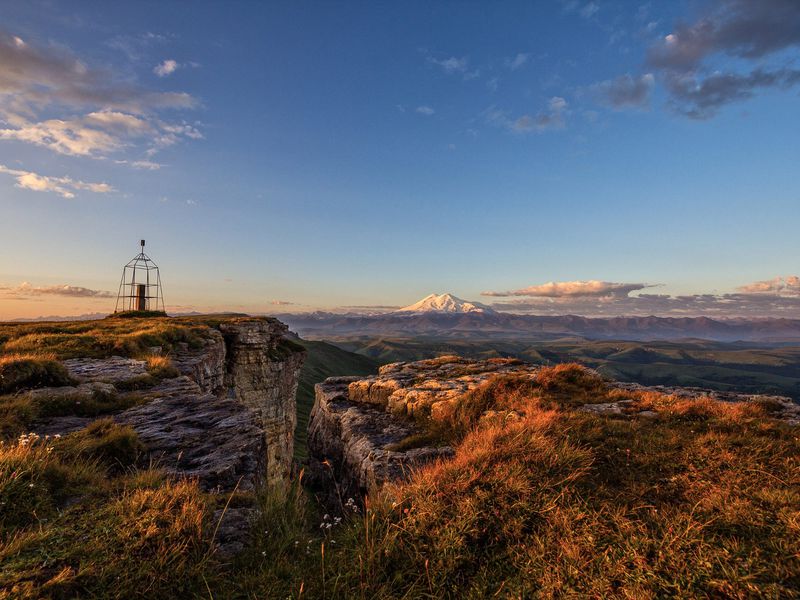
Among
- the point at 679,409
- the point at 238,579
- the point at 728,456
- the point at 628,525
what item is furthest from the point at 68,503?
the point at 679,409

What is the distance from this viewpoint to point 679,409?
9164 mm

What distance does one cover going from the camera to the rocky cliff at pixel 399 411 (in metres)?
9.27

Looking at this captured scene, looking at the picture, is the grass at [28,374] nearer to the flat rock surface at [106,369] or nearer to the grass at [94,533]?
the flat rock surface at [106,369]

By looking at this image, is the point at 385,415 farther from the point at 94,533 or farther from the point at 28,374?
the point at 28,374

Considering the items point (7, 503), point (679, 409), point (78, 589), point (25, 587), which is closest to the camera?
point (25, 587)

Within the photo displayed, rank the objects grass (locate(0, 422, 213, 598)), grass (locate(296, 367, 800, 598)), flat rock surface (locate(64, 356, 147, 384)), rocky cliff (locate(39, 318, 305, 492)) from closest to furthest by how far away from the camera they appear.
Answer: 1. grass (locate(0, 422, 213, 598))
2. grass (locate(296, 367, 800, 598))
3. rocky cliff (locate(39, 318, 305, 492))
4. flat rock surface (locate(64, 356, 147, 384))

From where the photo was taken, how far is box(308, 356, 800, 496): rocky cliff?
9273mm

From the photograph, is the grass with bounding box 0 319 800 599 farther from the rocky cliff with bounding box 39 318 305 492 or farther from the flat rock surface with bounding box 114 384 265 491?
the rocky cliff with bounding box 39 318 305 492

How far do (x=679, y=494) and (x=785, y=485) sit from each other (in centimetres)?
159

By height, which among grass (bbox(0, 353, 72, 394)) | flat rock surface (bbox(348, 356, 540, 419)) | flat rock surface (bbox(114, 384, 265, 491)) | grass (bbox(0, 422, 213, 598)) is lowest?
flat rock surface (bbox(348, 356, 540, 419))

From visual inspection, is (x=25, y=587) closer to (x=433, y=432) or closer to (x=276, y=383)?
(x=433, y=432)

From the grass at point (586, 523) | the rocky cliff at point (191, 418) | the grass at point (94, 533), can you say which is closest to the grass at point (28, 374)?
the rocky cliff at point (191, 418)

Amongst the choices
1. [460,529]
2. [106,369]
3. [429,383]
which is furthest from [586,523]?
[106,369]

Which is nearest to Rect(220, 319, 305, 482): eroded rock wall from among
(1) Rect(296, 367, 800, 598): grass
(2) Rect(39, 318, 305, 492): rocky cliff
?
(2) Rect(39, 318, 305, 492): rocky cliff
